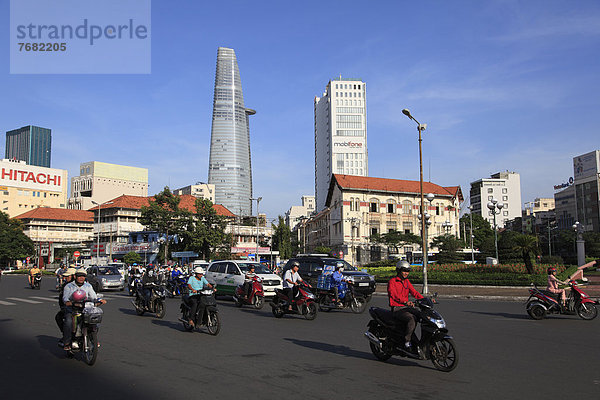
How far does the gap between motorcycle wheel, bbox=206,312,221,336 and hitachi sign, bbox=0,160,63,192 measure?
11548 cm

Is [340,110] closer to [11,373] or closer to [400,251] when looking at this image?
[400,251]

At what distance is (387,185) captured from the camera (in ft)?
226

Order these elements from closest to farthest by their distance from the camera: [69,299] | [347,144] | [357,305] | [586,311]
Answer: [69,299] < [586,311] < [357,305] < [347,144]

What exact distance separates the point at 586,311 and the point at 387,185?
55.3 meters

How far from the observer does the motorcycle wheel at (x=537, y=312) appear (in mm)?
14261

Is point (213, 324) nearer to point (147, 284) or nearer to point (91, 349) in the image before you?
point (91, 349)

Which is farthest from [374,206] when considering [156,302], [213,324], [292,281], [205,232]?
[213,324]

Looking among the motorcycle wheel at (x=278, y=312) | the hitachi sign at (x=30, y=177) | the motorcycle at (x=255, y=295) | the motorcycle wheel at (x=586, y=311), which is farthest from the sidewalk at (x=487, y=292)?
the hitachi sign at (x=30, y=177)

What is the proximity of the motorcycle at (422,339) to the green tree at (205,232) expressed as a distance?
168 feet

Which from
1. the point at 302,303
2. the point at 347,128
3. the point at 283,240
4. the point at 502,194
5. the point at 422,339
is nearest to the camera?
the point at 422,339

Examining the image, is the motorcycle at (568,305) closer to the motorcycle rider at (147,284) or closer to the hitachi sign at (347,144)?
the motorcycle rider at (147,284)

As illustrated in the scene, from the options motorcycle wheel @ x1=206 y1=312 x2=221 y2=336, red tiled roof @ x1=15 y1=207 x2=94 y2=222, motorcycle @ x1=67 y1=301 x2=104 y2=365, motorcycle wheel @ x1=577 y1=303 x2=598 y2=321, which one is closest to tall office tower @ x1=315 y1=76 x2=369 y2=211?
red tiled roof @ x1=15 y1=207 x2=94 y2=222

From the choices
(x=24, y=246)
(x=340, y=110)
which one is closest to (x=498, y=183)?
(x=340, y=110)

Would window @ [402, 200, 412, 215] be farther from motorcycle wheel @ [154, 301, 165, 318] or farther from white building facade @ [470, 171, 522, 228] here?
white building facade @ [470, 171, 522, 228]
